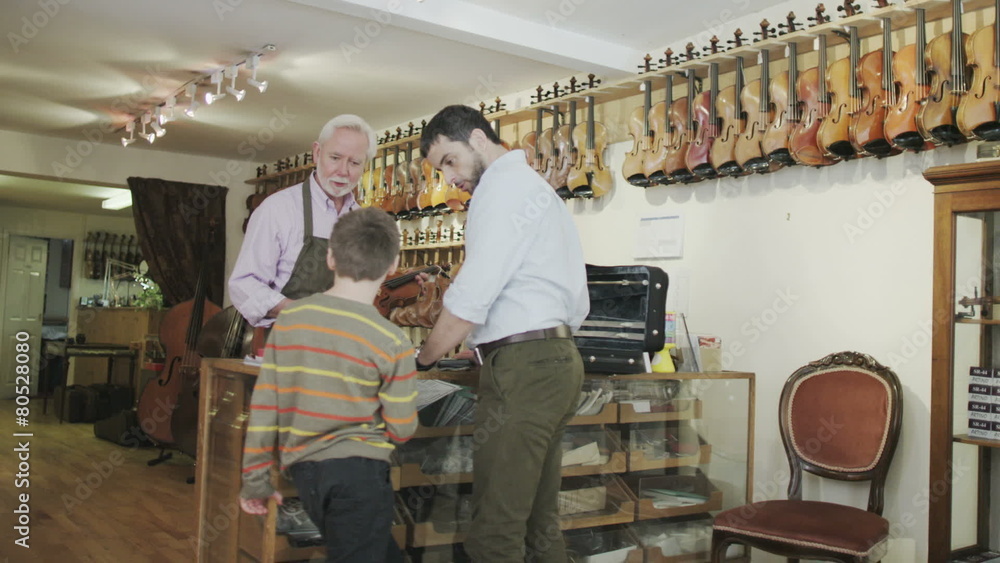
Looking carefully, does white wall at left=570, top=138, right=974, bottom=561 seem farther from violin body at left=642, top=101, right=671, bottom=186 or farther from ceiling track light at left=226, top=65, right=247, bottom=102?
ceiling track light at left=226, top=65, right=247, bottom=102

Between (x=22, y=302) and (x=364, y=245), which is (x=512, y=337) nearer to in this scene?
(x=364, y=245)

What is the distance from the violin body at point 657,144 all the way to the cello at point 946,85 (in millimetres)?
1303

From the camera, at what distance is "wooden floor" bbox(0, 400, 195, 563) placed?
3746 mm

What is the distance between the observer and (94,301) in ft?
34.9

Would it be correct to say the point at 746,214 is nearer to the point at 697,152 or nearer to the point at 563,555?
the point at 697,152

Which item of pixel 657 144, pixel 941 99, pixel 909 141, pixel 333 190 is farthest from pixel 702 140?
pixel 333 190

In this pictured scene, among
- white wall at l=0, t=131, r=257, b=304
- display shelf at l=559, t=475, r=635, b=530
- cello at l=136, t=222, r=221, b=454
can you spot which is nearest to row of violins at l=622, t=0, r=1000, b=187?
display shelf at l=559, t=475, r=635, b=530

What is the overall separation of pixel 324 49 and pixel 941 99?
3.11 metres

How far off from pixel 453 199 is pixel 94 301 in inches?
279

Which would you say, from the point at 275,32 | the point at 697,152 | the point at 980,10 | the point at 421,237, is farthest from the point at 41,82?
the point at 980,10

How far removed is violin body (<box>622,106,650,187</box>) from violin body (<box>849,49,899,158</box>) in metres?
1.15

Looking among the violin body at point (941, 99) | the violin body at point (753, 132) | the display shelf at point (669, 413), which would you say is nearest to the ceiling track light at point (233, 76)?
the violin body at point (753, 132)

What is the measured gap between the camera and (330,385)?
1762 millimetres

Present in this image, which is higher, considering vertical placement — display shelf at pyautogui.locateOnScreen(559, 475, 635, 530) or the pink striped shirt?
the pink striped shirt
